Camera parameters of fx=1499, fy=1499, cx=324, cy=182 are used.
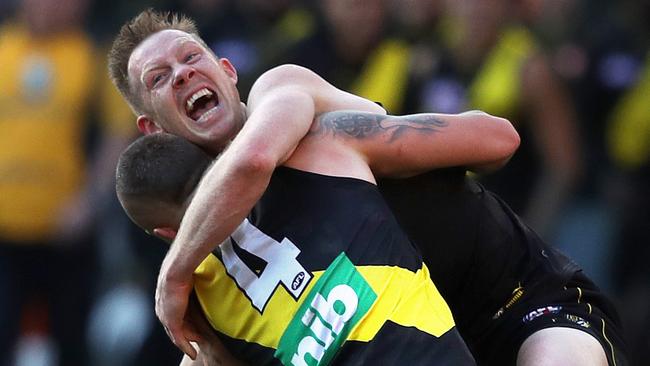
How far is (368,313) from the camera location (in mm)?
4238

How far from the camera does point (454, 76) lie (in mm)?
7520

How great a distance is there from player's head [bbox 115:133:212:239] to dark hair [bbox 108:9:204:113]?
68cm

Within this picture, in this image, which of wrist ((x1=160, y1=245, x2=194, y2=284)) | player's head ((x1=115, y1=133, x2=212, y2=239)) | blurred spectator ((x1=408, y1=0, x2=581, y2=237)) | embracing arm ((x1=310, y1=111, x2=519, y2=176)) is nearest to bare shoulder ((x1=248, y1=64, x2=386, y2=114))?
embracing arm ((x1=310, y1=111, x2=519, y2=176))

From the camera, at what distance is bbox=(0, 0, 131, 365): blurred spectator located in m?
8.41

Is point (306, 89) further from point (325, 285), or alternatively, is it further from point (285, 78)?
point (325, 285)

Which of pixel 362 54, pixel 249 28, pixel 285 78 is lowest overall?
pixel 249 28

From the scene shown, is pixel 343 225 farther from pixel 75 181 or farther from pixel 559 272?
pixel 75 181

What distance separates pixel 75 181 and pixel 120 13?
45.3 inches

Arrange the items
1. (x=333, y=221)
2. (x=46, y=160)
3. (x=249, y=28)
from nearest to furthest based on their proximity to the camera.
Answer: (x=333, y=221)
(x=46, y=160)
(x=249, y=28)

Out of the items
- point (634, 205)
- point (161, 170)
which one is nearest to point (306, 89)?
point (161, 170)

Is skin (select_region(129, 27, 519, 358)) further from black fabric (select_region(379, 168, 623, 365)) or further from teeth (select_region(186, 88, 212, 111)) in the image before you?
black fabric (select_region(379, 168, 623, 365))

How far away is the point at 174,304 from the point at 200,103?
2.91 ft

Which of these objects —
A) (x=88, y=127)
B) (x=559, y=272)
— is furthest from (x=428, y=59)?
(x=559, y=272)

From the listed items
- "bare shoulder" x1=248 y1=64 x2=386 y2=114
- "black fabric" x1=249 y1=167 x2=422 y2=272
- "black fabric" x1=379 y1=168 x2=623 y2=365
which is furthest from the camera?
"black fabric" x1=379 y1=168 x2=623 y2=365
